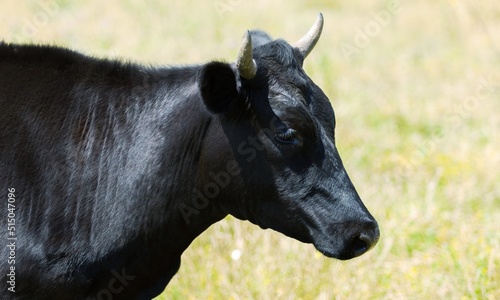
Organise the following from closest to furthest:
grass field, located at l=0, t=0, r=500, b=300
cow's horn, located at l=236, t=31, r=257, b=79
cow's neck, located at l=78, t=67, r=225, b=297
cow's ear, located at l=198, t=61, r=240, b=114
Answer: cow's horn, located at l=236, t=31, r=257, b=79 → cow's ear, located at l=198, t=61, r=240, b=114 → cow's neck, located at l=78, t=67, r=225, b=297 → grass field, located at l=0, t=0, r=500, b=300

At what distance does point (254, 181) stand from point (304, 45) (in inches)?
Answer: 33.8

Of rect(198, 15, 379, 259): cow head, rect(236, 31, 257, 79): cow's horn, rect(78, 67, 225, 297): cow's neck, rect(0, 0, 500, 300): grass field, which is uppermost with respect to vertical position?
rect(236, 31, 257, 79): cow's horn

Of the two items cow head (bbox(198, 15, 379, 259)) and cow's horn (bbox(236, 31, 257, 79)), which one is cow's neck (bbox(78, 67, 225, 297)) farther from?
cow's horn (bbox(236, 31, 257, 79))

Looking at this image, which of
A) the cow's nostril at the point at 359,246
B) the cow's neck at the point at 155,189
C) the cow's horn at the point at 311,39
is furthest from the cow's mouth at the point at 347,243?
the cow's horn at the point at 311,39

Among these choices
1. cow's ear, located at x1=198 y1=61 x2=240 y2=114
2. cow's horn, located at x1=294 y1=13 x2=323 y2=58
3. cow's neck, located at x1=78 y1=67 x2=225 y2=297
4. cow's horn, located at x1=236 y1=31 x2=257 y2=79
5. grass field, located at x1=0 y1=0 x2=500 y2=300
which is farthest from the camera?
grass field, located at x1=0 y1=0 x2=500 y2=300

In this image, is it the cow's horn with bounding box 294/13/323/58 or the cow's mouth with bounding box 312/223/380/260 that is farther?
the cow's horn with bounding box 294/13/323/58

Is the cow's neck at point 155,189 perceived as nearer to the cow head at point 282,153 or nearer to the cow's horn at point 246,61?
the cow head at point 282,153

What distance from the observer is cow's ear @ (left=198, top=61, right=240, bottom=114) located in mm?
4305

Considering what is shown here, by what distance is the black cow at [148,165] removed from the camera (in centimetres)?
440

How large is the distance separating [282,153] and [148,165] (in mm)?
675

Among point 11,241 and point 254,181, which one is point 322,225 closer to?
point 254,181

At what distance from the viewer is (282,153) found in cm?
439

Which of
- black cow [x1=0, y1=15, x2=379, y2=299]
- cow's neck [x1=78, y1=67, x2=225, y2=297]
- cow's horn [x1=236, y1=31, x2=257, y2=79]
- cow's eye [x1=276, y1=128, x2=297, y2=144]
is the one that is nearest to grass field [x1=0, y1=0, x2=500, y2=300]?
black cow [x1=0, y1=15, x2=379, y2=299]

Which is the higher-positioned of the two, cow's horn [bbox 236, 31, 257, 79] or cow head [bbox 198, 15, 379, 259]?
cow's horn [bbox 236, 31, 257, 79]
